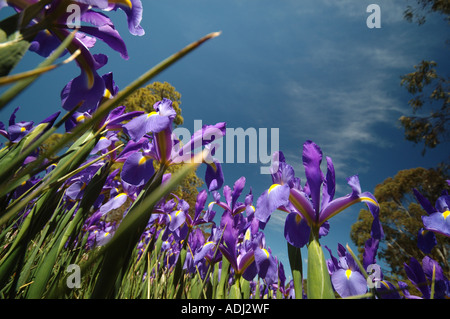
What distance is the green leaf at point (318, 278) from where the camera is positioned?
0.90 metres

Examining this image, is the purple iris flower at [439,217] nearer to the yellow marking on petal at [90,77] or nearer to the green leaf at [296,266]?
the green leaf at [296,266]

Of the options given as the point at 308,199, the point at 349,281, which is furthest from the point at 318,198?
the point at 349,281

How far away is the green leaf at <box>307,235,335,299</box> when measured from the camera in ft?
2.94

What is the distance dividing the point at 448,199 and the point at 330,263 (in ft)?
4.24

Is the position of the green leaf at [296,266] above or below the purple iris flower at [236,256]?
below

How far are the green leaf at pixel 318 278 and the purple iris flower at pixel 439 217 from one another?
1742mm

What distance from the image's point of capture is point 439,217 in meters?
2.06

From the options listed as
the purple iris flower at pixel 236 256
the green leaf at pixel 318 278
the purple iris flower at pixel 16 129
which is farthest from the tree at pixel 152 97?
the green leaf at pixel 318 278

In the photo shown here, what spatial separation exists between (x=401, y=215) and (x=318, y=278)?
16.4 meters

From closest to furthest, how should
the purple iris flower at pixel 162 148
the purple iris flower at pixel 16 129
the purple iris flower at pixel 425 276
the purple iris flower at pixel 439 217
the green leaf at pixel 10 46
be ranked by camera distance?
the green leaf at pixel 10 46, the purple iris flower at pixel 162 148, the purple iris flower at pixel 425 276, the purple iris flower at pixel 439 217, the purple iris flower at pixel 16 129

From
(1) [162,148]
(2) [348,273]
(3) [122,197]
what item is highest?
(3) [122,197]

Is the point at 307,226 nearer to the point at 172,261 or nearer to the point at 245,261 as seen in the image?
the point at 245,261

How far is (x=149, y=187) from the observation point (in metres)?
0.90

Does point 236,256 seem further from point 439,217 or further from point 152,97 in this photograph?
point 152,97
